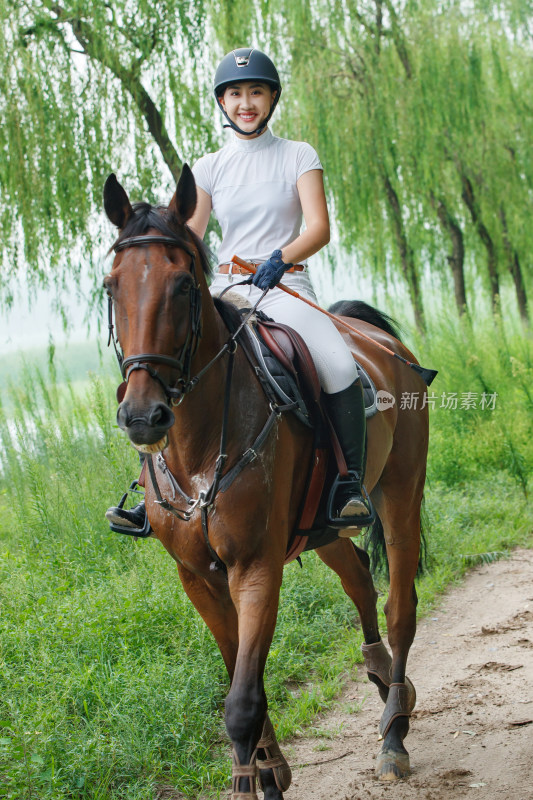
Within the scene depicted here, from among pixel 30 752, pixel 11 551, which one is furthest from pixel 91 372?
pixel 30 752

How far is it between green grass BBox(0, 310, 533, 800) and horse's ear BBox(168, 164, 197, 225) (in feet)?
7.53

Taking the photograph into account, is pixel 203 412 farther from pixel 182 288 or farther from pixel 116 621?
pixel 116 621

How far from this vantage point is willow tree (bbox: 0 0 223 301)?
6617mm

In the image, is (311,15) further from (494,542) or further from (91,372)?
(494,542)

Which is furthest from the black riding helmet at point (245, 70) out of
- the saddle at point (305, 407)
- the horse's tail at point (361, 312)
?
the horse's tail at point (361, 312)

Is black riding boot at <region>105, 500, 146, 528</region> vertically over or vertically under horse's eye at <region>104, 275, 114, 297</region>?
under

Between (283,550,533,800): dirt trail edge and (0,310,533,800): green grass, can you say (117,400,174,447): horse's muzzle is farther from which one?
(283,550,533,800): dirt trail edge

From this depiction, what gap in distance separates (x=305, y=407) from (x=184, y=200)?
0.99m

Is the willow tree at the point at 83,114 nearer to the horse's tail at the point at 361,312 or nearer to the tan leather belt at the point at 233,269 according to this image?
the horse's tail at the point at 361,312

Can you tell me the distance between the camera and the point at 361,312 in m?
4.96

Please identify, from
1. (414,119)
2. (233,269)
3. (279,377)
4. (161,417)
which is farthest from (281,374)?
(414,119)

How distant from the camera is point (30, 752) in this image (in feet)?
11.3

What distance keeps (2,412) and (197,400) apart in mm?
4819

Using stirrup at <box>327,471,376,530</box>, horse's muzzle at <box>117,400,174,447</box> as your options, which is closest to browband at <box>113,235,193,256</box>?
horse's muzzle at <box>117,400,174,447</box>
